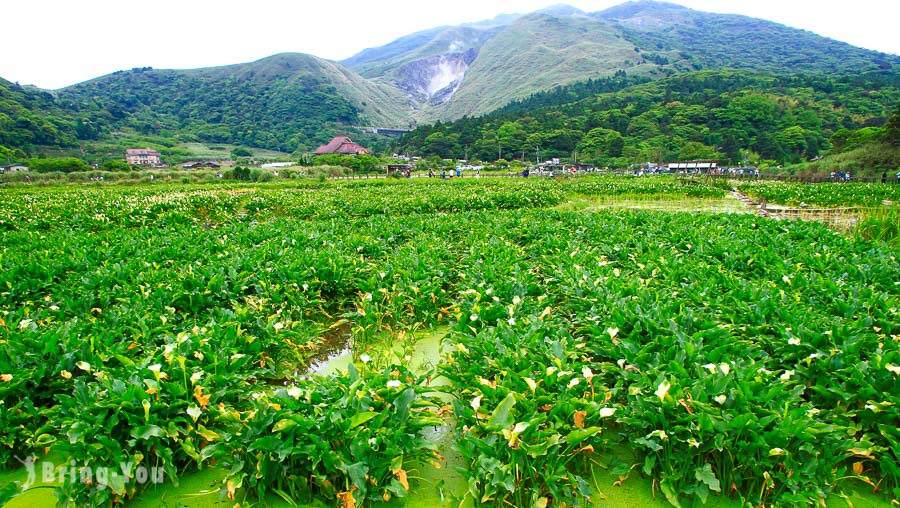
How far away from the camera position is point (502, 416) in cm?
291

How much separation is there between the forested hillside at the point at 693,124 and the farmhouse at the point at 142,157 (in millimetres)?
46806

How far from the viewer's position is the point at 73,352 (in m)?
3.56

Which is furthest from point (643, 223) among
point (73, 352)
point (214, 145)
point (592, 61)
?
point (592, 61)

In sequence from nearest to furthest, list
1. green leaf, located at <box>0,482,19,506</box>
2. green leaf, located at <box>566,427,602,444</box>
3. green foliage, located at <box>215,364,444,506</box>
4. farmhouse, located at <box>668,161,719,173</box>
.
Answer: green leaf, located at <box>0,482,19,506</box> < green foliage, located at <box>215,364,444,506</box> < green leaf, located at <box>566,427,602,444</box> < farmhouse, located at <box>668,161,719,173</box>

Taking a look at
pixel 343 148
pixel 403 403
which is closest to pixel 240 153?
pixel 343 148

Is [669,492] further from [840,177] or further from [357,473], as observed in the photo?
[840,177]

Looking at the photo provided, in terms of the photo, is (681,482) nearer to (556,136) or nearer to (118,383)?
(118,383)

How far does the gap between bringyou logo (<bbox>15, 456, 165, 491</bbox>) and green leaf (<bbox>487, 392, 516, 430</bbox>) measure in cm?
224

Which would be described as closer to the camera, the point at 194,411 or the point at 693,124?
the point at 194,411

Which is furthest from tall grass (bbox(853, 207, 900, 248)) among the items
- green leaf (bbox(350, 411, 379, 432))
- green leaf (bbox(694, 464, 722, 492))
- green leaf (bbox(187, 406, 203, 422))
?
green leaf (bbox(187, 406, 203, 422))

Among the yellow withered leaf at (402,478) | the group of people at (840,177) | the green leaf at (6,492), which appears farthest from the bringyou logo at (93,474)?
the group of people at (840,177)

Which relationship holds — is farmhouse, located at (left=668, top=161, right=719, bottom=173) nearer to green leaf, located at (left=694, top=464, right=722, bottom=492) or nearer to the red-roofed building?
the red-roofed building

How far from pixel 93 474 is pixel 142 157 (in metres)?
96.4

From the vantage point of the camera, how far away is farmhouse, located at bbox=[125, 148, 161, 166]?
3061 inches
